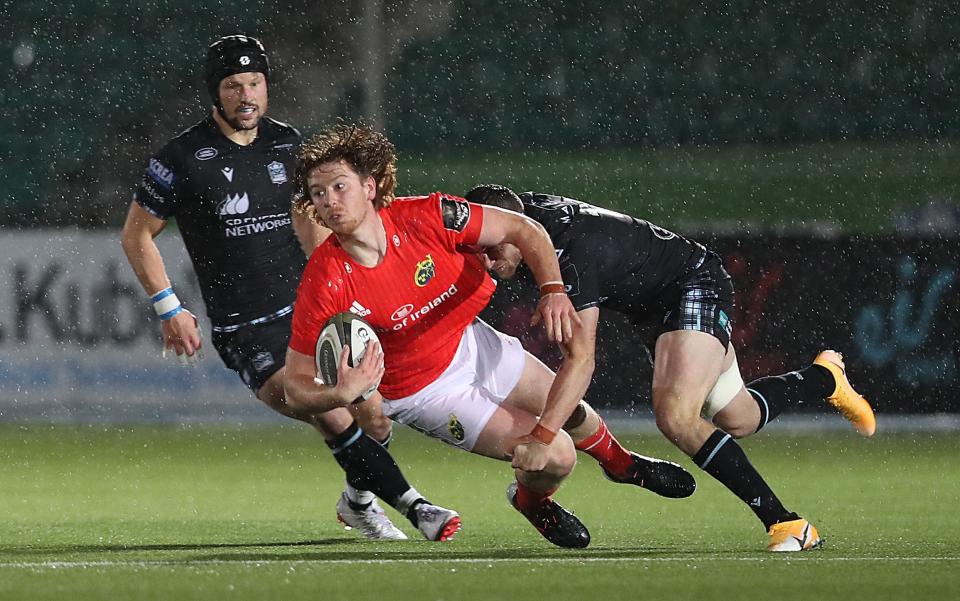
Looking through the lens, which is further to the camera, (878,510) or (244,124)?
(878,510)

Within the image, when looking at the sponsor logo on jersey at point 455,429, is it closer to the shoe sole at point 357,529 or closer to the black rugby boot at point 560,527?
the black rugby boot at point 560,527

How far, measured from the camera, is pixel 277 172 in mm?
7301

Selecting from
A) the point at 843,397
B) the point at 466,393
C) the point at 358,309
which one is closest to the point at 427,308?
the point at 358,309

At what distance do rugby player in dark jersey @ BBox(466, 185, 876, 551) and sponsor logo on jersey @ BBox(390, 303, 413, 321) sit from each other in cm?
35

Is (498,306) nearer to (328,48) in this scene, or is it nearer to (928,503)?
(928,503)

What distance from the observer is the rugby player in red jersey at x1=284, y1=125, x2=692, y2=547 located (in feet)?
18.6

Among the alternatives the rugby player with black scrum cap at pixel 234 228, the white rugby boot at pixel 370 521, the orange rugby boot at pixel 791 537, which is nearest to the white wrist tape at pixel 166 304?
the rugby player with black scrum cap at pixel 234 228

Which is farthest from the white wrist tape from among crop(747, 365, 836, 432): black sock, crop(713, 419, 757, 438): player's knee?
crop(747, 365, 836, 432): black sock

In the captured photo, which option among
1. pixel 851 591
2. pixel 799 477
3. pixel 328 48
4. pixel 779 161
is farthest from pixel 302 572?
pixel 328 48

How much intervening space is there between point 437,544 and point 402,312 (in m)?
0.99

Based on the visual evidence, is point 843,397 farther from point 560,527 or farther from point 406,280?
point 406,280

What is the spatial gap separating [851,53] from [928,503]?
1529cm

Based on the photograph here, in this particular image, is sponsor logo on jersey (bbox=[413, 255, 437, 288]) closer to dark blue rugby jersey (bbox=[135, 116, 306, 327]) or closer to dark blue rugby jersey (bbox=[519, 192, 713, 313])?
dark blue rugby jersey (bbox=[519, 192, 713, 313])

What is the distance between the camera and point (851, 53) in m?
22.4
